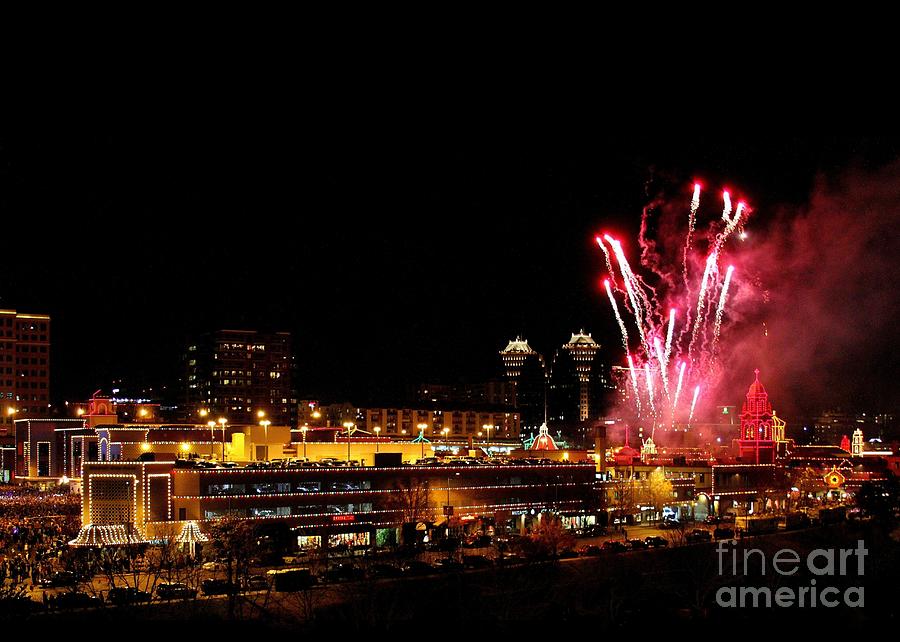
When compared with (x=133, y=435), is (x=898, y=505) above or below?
below

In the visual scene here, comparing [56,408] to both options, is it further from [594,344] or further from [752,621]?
[752,621]

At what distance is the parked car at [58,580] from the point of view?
94.7ft

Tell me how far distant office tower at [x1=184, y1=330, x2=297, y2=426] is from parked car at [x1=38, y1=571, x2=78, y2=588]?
8076cm

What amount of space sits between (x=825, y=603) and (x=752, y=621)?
267 cm

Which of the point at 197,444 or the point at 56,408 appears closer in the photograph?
the point at 197,444

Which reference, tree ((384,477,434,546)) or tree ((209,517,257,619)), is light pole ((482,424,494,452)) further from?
tree ((209,517,257,619))

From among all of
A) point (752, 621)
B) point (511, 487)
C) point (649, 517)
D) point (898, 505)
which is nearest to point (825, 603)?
point (752, 621)

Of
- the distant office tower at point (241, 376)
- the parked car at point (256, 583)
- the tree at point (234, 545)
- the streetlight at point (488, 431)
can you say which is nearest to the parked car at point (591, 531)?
the tree at point (234, 545)

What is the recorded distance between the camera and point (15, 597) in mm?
25703

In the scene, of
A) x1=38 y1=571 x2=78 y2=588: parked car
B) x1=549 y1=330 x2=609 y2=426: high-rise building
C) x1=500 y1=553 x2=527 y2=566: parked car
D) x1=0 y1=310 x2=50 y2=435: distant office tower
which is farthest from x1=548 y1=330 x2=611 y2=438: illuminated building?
x1=38 y1=571 x2=78 y2=588: parked car

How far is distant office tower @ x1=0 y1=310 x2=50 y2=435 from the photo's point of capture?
90.6 metres

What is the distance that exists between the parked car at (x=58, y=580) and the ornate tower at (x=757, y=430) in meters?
39.4

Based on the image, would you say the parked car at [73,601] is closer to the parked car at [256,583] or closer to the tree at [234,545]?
the tree at [234,545]

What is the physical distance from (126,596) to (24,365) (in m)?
70.1
